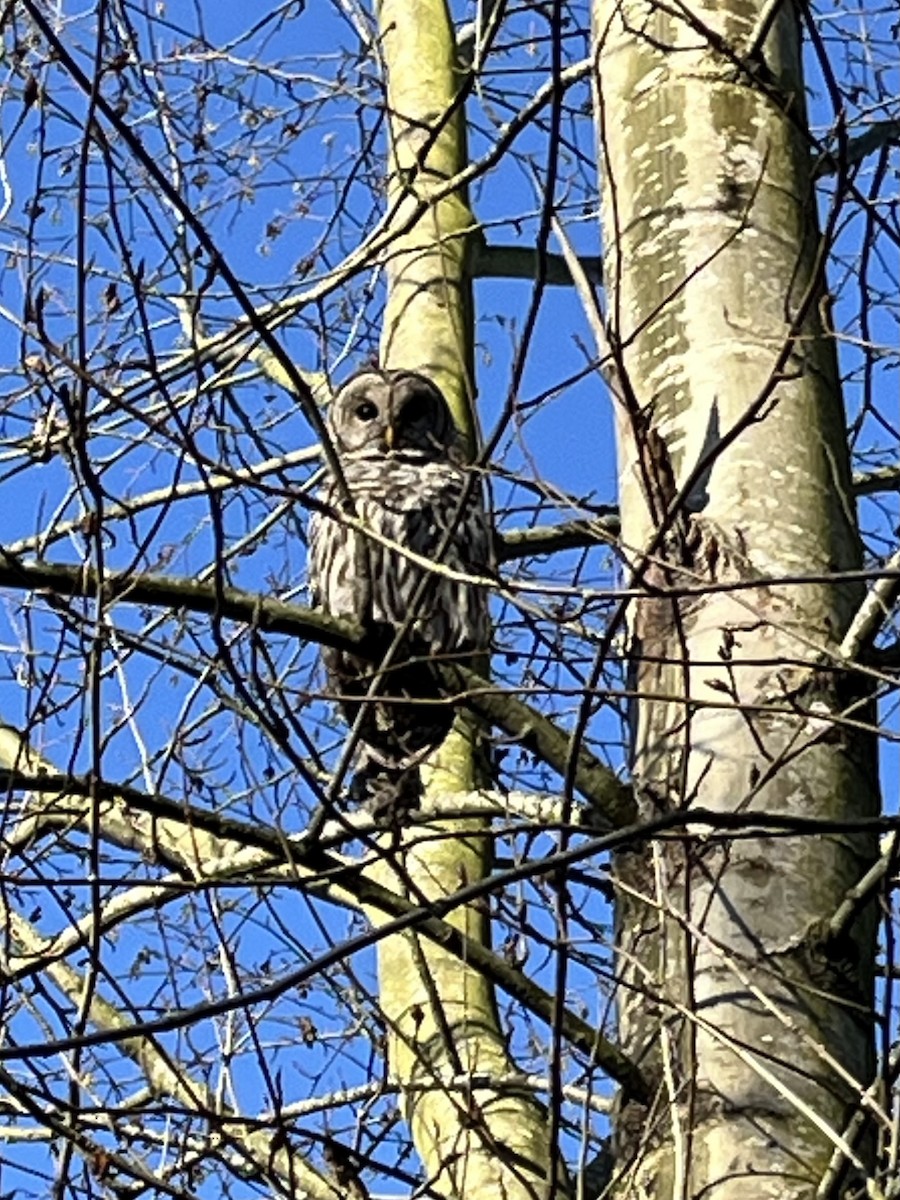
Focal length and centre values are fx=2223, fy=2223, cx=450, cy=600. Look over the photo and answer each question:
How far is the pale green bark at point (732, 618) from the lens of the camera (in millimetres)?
2443

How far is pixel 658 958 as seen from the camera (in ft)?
9.49

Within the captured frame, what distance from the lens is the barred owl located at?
4348mm

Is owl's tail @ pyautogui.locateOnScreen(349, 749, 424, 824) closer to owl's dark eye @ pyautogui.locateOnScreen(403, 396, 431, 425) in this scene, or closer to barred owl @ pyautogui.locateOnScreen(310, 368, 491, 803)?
barred owl @ pyautogui.locateOnScreen(310, 368, 491, 803)

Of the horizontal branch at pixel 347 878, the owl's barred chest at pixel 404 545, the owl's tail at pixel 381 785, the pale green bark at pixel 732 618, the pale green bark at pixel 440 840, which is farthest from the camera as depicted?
the owl's barred chest at pixel 404 545

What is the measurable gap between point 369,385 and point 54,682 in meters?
1.88

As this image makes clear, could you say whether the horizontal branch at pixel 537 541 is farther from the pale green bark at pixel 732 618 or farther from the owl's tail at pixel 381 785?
the pale green bark at pixel 732 618

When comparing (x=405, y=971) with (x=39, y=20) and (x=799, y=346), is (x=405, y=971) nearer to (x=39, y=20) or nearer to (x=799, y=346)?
(x=799, y=346)

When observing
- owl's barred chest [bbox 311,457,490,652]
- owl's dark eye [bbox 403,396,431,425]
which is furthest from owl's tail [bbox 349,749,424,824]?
owl's dark eye [bbox 403,396,431,425]

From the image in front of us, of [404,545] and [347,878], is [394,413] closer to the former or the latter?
[404,545]

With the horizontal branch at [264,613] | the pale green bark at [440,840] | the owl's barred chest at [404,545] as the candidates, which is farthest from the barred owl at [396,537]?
the horizontal branch at [264,613]

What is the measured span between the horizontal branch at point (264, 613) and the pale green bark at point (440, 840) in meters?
0.17

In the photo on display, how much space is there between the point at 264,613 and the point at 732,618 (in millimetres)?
585

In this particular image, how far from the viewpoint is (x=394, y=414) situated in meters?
5.10

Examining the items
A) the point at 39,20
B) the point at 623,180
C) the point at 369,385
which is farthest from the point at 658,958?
the point at 369,385
